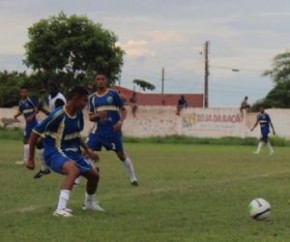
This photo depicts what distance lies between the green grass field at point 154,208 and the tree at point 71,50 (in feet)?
125

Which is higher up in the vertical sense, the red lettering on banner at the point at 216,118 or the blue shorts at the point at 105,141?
the red lettering on banner at the point at 216,118

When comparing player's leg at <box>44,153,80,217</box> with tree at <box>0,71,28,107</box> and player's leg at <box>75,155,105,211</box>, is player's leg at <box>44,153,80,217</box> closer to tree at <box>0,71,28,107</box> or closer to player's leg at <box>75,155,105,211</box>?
player's leg at <box>75,155,105,211</box>

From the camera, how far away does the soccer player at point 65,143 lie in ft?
33.4

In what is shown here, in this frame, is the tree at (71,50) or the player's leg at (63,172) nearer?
the player's leg at (63,172)

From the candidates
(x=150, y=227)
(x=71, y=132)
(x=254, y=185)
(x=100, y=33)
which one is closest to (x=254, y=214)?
(x=150, y=227)

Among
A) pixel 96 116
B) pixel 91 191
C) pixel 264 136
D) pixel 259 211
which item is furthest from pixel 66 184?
pixel 264 136

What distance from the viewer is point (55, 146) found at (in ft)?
34.2

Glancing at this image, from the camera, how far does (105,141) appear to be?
14.5 meters

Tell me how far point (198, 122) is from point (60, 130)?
38.6 metres

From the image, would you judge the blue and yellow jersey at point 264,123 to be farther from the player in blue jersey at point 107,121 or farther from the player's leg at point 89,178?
the player's leg at point 89,178

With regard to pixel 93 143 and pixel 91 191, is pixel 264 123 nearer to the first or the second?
pixel 93 143

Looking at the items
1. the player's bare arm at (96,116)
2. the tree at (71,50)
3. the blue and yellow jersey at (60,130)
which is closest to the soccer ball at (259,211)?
the blue and yellow jersey at (60,130)

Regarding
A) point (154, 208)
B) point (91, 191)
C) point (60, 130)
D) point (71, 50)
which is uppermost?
point (71, 50)

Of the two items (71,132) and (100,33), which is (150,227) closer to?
(71,132)
